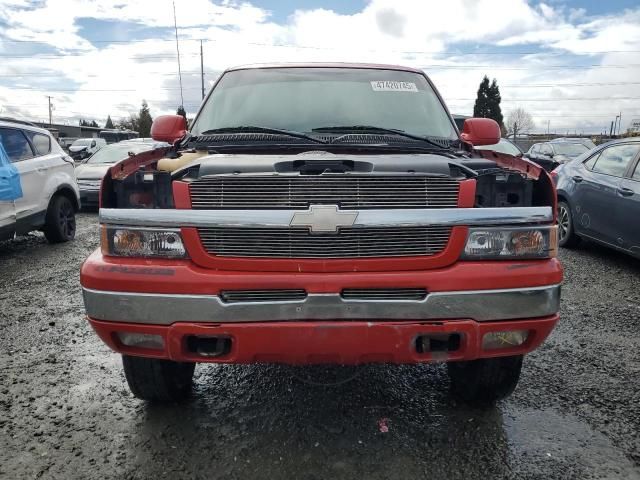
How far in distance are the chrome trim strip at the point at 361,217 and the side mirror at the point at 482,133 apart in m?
1.29

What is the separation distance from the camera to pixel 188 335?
2250 millimetres

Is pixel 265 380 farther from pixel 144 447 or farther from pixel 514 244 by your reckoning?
pixel 514 244

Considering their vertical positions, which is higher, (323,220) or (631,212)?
(323,220)

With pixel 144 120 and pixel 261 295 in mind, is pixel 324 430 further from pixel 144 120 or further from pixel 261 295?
pixel 144 120

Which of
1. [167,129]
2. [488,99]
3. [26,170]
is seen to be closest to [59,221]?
[26,170]

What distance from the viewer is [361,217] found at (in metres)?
2.23

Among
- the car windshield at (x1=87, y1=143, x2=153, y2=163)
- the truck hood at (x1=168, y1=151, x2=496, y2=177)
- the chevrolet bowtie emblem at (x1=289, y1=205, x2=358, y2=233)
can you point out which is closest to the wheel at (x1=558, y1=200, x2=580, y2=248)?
the truck hood at (x1=168, y1=151, x2=496, y2=177)

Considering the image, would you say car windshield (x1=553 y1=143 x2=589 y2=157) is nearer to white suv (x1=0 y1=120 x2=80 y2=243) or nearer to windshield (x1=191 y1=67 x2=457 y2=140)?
windshield (x1=191 y1=67 x2=457 y2=140)

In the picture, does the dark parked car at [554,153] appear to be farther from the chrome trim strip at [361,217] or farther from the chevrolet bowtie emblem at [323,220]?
the chevrolet bowtie emblem at [323,220]

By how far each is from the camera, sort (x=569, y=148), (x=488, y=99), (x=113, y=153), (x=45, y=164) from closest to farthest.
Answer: (x=45, y=164) < (x=113, y=153) < (x=569, y=148) < (x=488, y=99)

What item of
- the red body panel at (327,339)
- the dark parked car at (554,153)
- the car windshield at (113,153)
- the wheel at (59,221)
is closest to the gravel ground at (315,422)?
the red body panel at (327,339)

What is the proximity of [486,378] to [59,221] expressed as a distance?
6.81m

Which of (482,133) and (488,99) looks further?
(488,99)

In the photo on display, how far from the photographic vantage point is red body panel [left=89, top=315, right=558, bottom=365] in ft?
7.22
